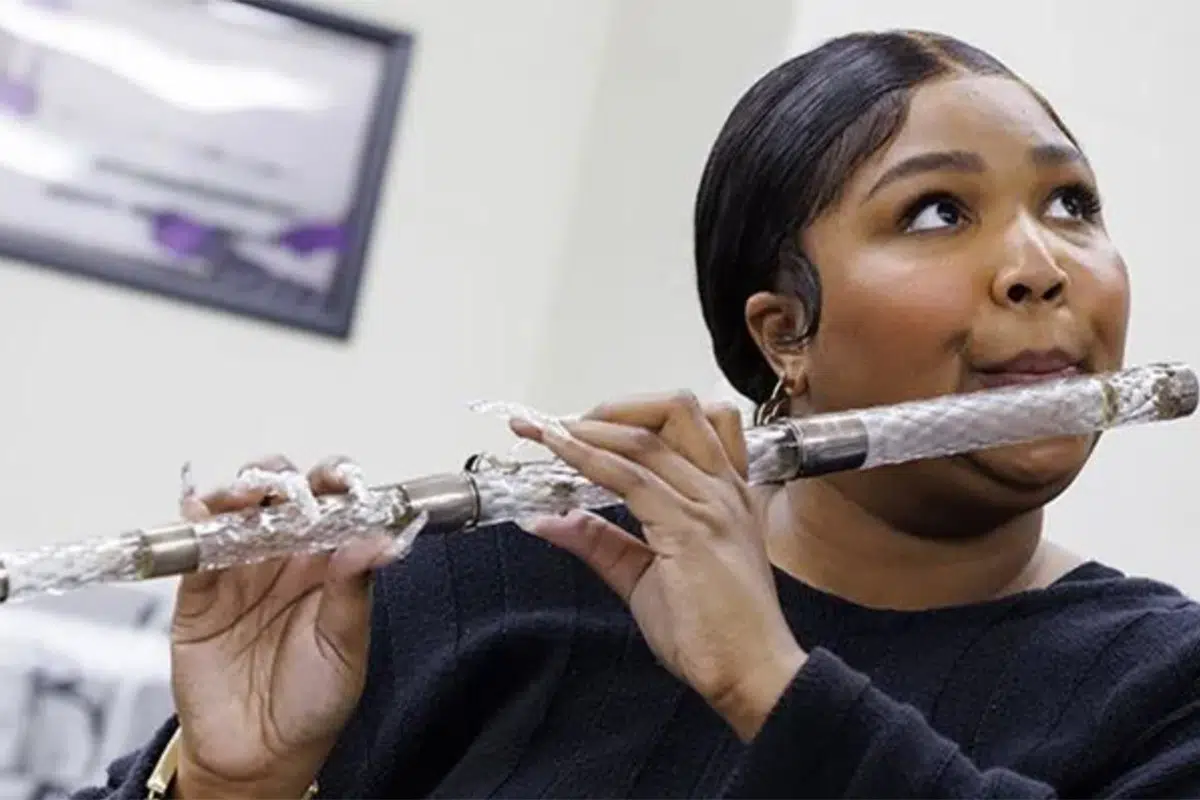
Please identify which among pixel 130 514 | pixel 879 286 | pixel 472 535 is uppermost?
pixel 879 286

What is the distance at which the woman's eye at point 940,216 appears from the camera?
0.83 metres

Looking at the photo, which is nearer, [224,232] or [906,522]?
[906,522]

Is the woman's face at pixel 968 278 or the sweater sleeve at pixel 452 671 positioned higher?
the woman's face at pixel 968 278

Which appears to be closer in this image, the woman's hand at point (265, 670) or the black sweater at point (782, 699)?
the black sweater at point (782, 699)

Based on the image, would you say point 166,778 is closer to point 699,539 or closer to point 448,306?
point 699,539

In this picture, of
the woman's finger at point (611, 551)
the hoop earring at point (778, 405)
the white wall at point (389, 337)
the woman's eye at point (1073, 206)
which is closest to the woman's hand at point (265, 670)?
the woman's finger at point (611, 551)

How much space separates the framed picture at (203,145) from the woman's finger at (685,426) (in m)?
1.08

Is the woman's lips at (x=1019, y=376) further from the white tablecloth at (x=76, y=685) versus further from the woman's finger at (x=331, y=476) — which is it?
the white tablecloth at (x=76, y=685)

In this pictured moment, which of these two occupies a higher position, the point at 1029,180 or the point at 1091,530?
the point at 1029,180

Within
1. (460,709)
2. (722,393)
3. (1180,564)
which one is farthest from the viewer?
(722,393)

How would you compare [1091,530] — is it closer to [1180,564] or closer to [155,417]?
[1180,564]

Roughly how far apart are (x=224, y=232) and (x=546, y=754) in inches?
39.2

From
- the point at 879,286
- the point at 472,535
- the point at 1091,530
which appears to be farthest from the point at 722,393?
the point at 879,286

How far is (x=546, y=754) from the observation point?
86 cm
